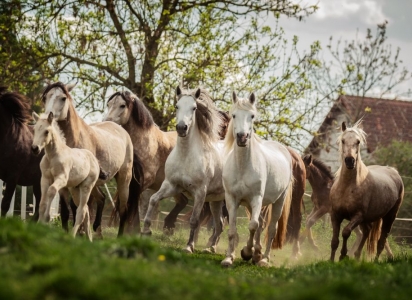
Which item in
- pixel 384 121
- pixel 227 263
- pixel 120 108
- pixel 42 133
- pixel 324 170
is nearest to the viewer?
pixel 42 133

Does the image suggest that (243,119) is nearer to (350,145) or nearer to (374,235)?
(350,145)

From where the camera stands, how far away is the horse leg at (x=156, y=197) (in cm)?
1195

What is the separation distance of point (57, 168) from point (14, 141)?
11.9 ft

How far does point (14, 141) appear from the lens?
13250 millimetres

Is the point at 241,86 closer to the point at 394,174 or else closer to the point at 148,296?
the point at 394,174

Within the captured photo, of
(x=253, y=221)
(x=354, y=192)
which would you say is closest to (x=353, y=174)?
(x=354, y=192)

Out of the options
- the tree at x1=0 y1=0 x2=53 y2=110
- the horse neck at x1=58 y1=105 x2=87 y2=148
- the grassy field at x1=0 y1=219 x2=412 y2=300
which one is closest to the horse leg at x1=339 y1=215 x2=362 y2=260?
the horse neck at x1=58 y1=105 x2=87 y2=148

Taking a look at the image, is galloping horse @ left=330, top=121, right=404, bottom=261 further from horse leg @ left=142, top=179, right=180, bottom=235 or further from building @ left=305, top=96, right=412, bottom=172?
building @ left=305, top=96, right=412, bottom=172

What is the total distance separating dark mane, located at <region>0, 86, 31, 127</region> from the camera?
527 inches

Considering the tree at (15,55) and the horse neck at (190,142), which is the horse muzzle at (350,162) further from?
the tree at (15,55)

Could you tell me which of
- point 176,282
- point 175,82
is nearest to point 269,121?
point 175,82

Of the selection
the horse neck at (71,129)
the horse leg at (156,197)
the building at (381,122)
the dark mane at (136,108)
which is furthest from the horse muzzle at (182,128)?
the building at (381,122)

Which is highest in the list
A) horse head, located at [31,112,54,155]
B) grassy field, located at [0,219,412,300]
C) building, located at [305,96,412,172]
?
building, located at [305,96,412,172]

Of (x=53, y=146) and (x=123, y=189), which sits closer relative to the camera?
(x=53, y=146)
